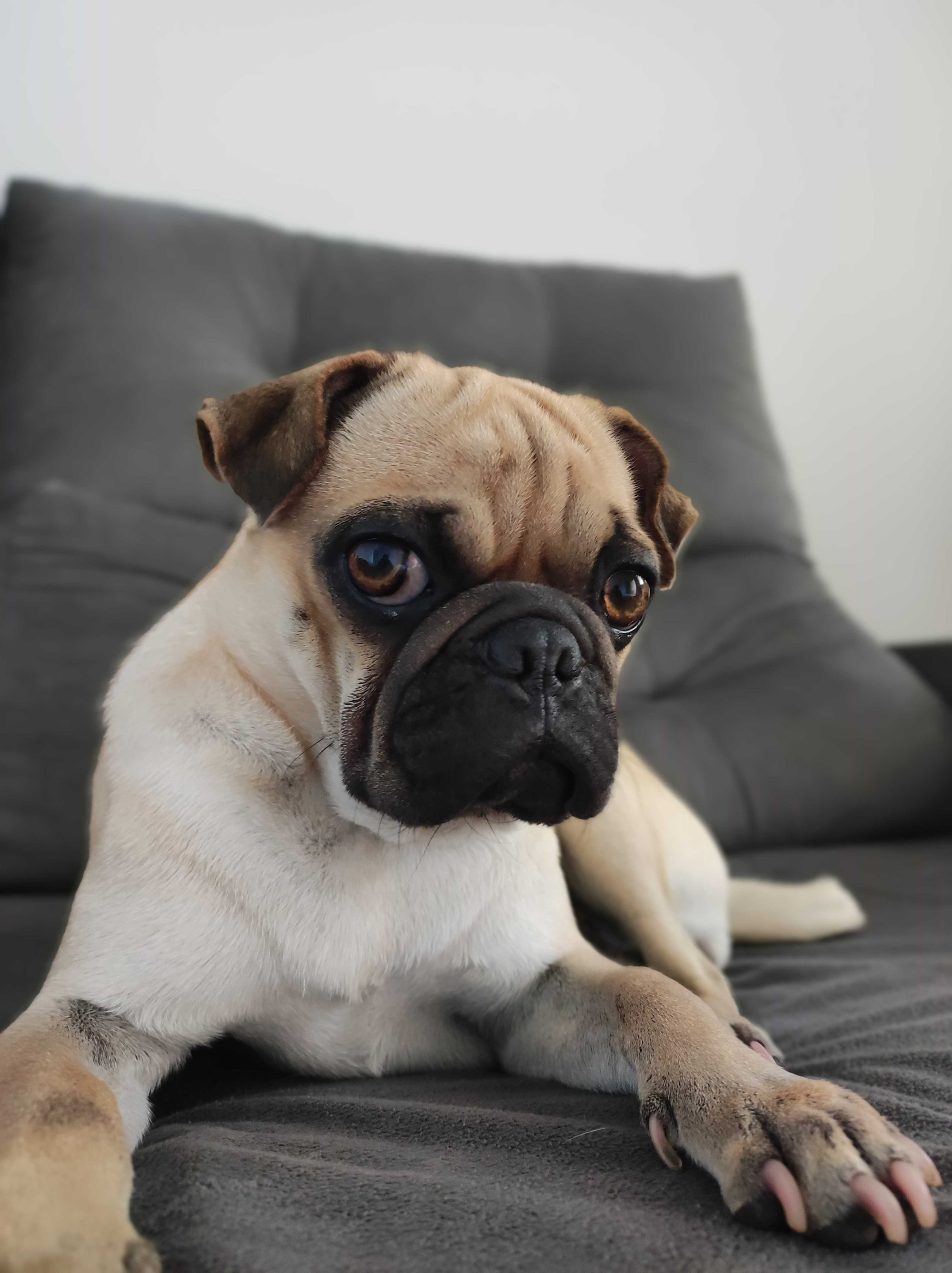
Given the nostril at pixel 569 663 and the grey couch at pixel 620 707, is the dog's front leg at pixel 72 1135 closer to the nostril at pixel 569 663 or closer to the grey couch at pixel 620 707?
the grey couch at pixel 620 707

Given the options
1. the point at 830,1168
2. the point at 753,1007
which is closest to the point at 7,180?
the point at 753,1007

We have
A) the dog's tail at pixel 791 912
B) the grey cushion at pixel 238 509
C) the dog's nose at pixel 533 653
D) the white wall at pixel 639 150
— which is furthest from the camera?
the white wall at pixel 639 150

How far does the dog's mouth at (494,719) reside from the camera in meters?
1.06

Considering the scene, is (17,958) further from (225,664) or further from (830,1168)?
(830,1168)

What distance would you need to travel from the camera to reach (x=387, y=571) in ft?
3.72

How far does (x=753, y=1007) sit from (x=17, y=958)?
113cm

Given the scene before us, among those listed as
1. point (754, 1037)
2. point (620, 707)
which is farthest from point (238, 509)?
point (754, 1037)

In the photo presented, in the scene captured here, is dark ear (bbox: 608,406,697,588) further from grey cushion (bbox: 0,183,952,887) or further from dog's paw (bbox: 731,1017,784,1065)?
grey cushion (bbox: 0,183,952,887)

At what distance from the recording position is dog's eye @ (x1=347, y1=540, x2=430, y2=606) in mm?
1129

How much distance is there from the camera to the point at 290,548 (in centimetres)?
123

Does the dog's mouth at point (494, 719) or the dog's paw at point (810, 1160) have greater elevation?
the dog's mouth at point (494, 719)

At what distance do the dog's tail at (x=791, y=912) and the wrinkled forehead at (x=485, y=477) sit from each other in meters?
0.96

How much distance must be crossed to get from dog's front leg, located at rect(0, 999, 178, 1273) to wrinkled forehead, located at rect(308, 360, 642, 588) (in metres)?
0.61

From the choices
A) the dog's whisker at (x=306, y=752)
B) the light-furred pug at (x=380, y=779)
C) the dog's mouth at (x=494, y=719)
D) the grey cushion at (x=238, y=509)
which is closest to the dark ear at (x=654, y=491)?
the light-furred pug at (x=380, y=779)
